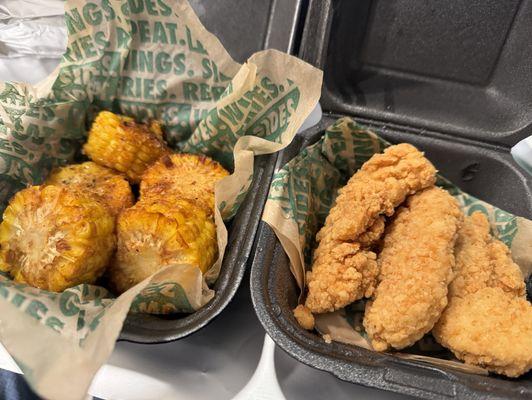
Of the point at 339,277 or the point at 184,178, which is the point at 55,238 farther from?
the point at 339,277

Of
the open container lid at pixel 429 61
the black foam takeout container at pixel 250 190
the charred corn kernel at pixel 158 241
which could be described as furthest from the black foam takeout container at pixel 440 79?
the charred corn kernel at pixel 158 241

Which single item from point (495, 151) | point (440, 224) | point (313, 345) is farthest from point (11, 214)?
point (495, 151)

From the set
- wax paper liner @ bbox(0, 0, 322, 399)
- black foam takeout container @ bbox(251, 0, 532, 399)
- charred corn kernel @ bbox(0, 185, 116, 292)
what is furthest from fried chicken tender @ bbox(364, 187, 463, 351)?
charred corn kernel @ bbox(0, 185, 116, 292)

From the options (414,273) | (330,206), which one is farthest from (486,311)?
(330,206)

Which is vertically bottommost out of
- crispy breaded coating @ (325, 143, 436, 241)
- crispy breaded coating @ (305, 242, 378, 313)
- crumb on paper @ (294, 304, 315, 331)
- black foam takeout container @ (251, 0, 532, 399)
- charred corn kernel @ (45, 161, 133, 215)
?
crumb on paper @ (294, 304, 315, 331)

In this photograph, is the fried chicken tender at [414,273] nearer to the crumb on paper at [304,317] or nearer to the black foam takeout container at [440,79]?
the crumb on paper at [304,317]

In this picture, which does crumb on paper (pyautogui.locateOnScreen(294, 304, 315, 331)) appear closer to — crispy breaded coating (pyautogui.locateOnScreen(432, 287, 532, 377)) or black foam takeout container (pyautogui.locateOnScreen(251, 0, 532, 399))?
crispy breaded coating (pyautogui.locateOnScreen(432, 287, 532, 377))
